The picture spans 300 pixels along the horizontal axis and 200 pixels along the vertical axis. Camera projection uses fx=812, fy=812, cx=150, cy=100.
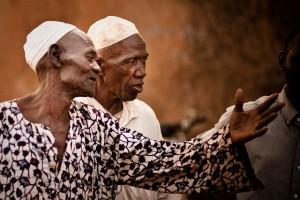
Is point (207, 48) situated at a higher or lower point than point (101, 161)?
higher

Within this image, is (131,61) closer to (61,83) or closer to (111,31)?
(111,31)

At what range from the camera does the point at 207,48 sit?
1337cm

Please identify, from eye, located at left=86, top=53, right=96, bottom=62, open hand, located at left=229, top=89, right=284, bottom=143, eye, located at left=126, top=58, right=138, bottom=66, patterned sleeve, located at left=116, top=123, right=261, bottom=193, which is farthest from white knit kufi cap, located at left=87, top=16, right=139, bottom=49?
open hand, located at left=229, top=89, right=284, bottom=143

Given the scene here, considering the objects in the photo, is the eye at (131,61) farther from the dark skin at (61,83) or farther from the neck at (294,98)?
the neck at (294,98)

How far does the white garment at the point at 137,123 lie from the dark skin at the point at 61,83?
2.48ft

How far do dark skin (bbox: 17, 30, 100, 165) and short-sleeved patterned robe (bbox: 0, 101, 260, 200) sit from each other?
0.06 metres

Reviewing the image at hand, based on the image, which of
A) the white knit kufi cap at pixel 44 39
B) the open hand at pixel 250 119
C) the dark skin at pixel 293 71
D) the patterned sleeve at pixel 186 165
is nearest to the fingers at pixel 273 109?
the open hand at pixel 250 119

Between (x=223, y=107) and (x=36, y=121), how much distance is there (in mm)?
8969

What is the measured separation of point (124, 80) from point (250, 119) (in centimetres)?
132

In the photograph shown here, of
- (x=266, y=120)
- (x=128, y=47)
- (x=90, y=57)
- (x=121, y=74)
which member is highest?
(x=128, y=47)

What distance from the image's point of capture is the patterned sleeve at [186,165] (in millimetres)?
4391

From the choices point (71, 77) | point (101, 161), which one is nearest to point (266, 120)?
point (101, 161)

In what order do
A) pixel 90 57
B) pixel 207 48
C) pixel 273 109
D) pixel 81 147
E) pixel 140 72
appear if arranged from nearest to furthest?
pixel 273 109, pixel 81 147, pixel 90 57, pixel 140 72, pixel 207 48

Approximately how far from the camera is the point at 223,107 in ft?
43.2
